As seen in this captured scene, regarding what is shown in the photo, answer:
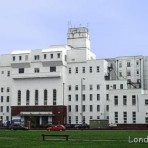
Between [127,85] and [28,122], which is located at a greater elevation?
[127,85]

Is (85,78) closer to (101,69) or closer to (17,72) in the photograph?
(101,69)

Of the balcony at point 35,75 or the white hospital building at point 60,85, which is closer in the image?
the white hospital building at point 60,85

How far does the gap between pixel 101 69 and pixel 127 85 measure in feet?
29.8

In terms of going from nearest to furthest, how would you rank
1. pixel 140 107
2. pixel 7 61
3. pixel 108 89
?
pixel 140 107 → pixel 108 89 → pixel 7 61

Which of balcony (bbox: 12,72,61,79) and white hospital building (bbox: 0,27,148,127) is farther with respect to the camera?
balcony (bbox: 12,72,61,79)

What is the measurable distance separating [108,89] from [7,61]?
35.1 metres

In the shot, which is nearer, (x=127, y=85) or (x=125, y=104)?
(x=125, y=104)

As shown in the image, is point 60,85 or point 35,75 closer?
point 60,85

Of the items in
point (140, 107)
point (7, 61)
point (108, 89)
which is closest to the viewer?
point (140, 107)

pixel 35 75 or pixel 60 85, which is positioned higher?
pixel 35 75

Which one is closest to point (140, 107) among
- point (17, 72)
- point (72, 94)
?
point (72, 94)

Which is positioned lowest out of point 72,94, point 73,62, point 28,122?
point 28,122

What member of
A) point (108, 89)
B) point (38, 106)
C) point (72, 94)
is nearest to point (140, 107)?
→ point (108, 89)

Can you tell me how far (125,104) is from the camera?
109312 mm
